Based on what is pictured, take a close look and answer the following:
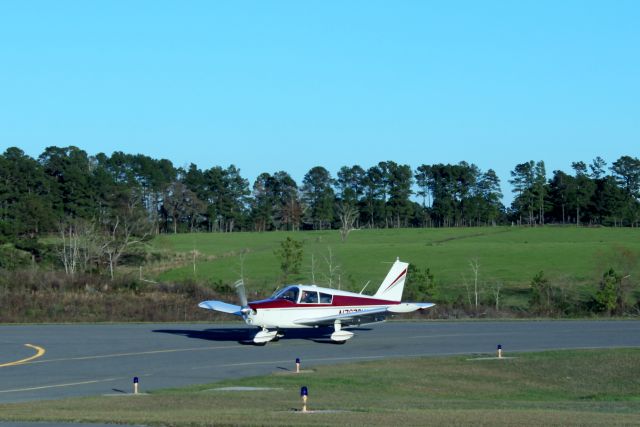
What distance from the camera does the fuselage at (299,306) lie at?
31906mm

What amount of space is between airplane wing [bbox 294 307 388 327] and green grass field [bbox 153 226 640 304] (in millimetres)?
27686

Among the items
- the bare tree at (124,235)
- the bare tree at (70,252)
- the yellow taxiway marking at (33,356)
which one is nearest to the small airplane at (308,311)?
the yellow taxiway marking at (33,356)

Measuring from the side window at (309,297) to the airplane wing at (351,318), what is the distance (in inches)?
25.8

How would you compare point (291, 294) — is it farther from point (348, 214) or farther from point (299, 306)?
point (348, 214)

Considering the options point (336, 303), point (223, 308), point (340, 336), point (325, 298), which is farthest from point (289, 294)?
point (223, 308)

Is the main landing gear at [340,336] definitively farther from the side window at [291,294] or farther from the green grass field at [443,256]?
the green grass field at [443,256]

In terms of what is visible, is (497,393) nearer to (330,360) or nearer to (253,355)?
(330,360)

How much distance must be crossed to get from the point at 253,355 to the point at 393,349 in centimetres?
506

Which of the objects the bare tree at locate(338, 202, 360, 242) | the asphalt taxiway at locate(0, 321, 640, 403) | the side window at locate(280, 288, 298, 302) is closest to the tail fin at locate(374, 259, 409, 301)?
the asphalt taxiway at locate(0, 321, 640, 403)

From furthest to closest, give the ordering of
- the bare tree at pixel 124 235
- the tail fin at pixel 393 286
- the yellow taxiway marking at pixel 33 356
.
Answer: the bare tree at pixel 124 235 → the tail fin at pixel 393 286 → the yellow taxiway marking at pixel 33 356

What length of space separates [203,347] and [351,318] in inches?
216

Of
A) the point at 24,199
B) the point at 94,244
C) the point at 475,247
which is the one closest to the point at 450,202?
the point at 475,247

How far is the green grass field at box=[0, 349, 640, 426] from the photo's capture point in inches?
627

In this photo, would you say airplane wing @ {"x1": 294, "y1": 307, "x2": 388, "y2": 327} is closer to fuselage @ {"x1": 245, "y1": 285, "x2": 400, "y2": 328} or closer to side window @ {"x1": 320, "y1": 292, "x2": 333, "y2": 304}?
fuselage @ {"x1": 245, "y1": 285, "x2": 400, "y2": 328}
